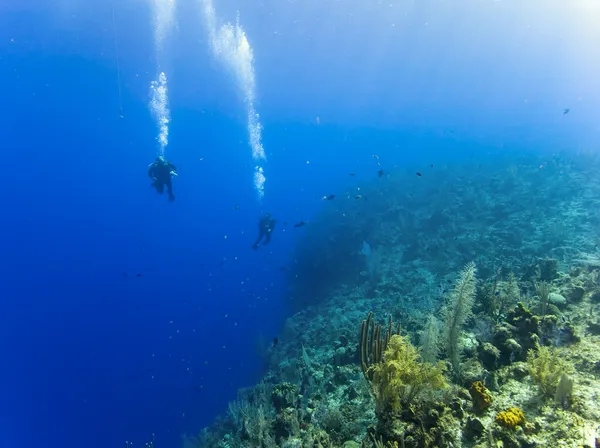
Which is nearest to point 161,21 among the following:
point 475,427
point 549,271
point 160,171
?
point 160,171

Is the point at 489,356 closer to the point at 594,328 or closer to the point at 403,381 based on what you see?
the point at 403,381

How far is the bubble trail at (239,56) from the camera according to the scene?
48.3 meters

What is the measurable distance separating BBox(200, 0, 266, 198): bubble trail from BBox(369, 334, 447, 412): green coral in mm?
36286

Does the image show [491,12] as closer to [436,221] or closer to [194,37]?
[194,37]

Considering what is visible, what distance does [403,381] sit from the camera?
4508 millimetres

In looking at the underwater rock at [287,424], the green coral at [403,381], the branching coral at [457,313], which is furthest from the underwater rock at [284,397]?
the branching coral at [457,313]

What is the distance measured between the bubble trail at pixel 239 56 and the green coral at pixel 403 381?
36286 mm

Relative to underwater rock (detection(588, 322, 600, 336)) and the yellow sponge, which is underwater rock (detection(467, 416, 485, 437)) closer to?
the yellow sponge

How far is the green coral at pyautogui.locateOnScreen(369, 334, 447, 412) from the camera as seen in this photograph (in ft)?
14.4

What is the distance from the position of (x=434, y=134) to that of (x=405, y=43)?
39114mm

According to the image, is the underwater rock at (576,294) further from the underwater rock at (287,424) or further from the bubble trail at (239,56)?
the bubble trail at (239,56)

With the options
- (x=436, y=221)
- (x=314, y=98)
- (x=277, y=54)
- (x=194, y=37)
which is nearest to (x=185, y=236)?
(x=194, y=37)

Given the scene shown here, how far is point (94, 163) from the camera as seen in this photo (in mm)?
147000

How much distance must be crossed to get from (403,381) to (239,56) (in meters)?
72.5
